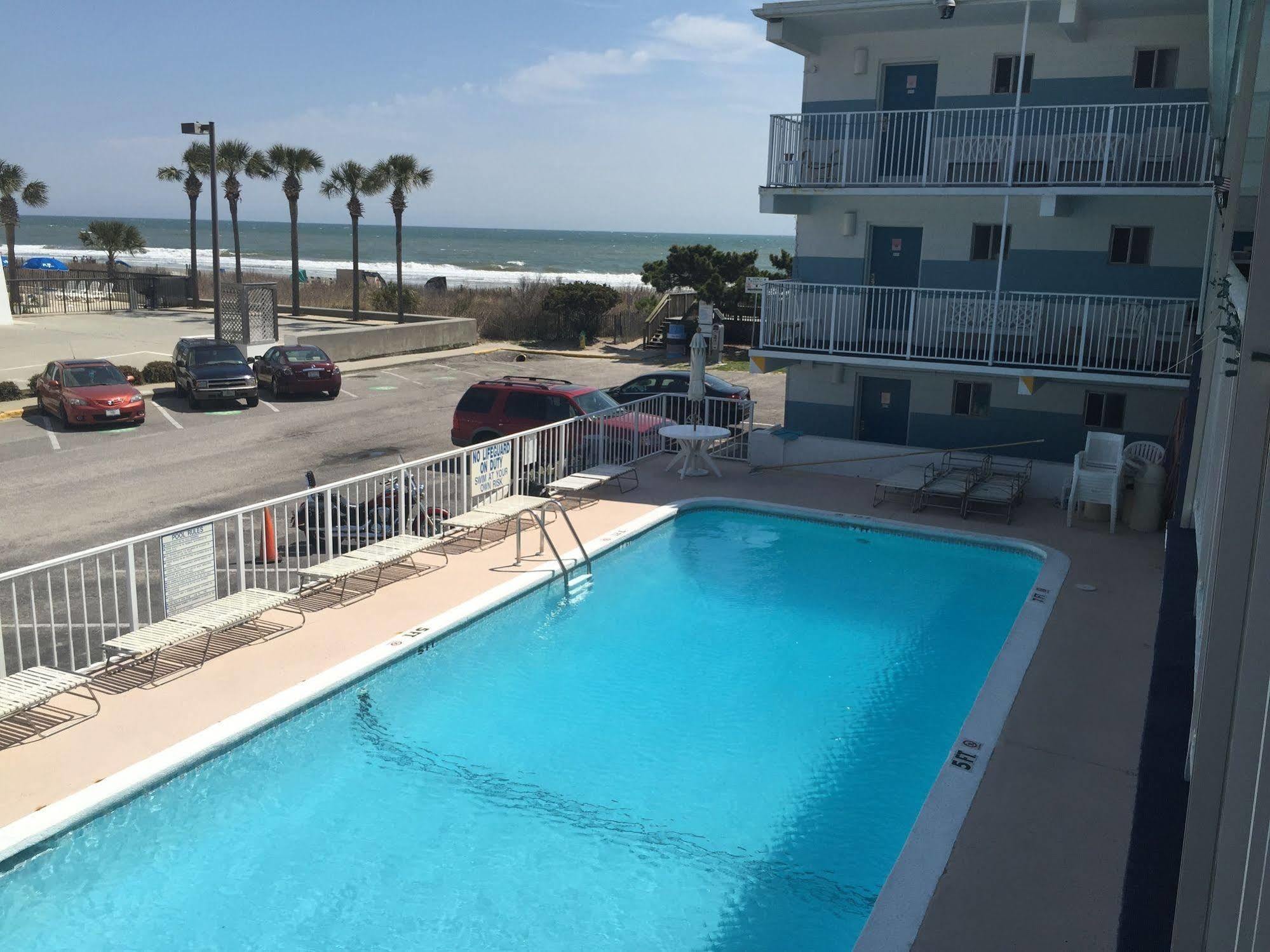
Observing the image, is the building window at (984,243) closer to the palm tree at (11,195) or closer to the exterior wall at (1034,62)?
the exterior wall at (1034,62)

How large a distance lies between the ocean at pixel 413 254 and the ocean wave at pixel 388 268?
16 centimetres

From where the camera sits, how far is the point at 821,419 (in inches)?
850

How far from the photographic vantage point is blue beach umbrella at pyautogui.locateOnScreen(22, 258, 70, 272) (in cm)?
5585

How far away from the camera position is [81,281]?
1866 inches

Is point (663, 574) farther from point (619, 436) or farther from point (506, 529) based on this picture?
point (619, 436)

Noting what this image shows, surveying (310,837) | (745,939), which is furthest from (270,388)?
(745,939)

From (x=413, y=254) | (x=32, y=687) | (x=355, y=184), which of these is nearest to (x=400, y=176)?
(x=355, y=184)

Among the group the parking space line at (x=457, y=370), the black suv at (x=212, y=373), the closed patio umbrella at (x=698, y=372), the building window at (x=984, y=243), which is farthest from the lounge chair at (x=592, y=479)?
the parking space line at (x=457, y=370)

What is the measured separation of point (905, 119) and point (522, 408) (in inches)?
343

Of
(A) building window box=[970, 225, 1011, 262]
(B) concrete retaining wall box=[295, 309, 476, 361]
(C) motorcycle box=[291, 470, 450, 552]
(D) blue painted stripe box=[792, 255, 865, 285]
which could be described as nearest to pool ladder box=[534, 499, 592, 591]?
(C) motorcycle box=[291, 470, 450, 552]

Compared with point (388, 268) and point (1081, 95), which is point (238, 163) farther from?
point (388, 268)

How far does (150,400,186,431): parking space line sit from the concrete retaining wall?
7.60m

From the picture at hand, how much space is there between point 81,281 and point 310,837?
45897 mm

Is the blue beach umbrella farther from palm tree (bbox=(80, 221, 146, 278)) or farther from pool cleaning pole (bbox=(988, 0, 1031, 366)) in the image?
pool cleaning pole (bbox=(988, 0, 1031, 366))
